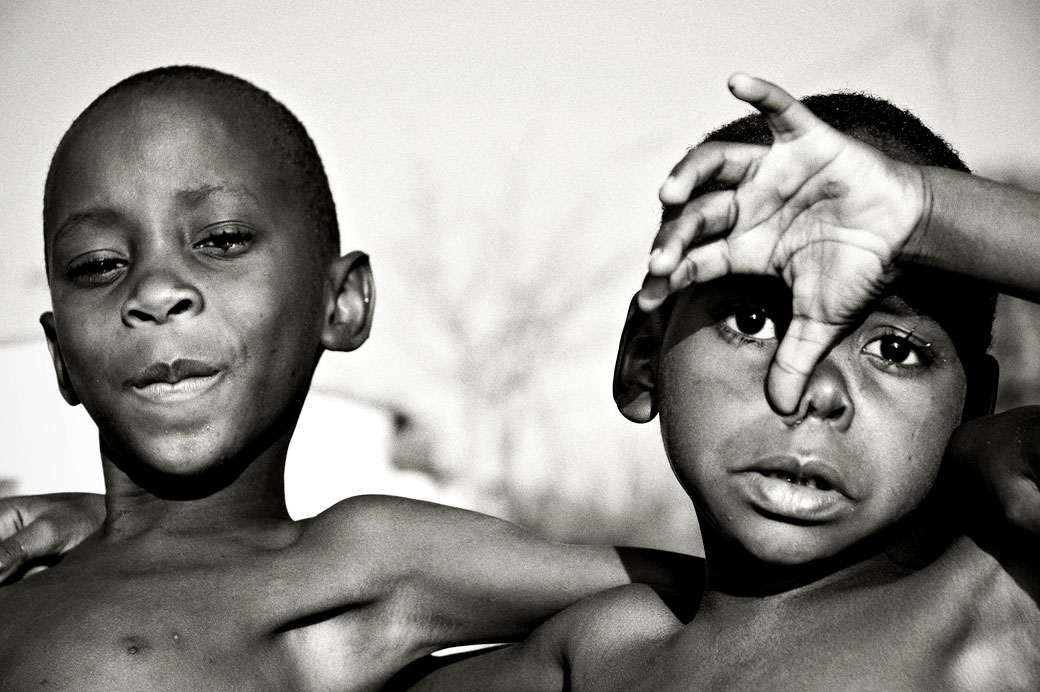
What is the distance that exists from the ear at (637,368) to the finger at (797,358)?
315 millimetres

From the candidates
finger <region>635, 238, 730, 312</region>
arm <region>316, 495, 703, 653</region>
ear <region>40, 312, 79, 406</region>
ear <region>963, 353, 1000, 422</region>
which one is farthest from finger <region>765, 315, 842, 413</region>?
ear <region>40, 312, 79, 406</region>

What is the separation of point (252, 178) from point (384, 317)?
1.24 m

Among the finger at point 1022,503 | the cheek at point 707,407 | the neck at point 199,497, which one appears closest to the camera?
the finger at point 1022,503

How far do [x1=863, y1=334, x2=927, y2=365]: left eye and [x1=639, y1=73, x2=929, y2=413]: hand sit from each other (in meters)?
0.06

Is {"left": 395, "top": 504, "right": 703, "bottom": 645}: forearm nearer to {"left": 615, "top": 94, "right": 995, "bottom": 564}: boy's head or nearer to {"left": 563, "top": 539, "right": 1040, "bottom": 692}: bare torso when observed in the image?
{"left": 563, "top": 539, "right": 1040, "bottom": 692}: bare torso

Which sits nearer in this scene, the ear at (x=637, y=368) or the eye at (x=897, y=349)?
the eye at (x=897, y=349)

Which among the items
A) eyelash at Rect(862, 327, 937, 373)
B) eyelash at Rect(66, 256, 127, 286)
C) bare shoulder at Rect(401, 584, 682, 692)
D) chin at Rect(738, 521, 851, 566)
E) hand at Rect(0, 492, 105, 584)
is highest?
eyelash at Rect(66, 256, 127, 286)

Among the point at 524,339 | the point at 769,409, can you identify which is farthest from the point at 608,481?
the point at 769,409

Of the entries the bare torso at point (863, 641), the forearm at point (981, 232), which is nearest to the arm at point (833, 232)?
the forearm at point (981, 232)

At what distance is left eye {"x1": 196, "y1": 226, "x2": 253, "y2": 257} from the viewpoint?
1.91 m

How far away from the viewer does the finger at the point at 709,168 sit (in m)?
1.42

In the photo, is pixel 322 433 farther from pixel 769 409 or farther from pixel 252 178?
pixel 769 409

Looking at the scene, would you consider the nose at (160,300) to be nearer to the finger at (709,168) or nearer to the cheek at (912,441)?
the finger at (709,168)

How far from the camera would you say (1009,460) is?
139cm
